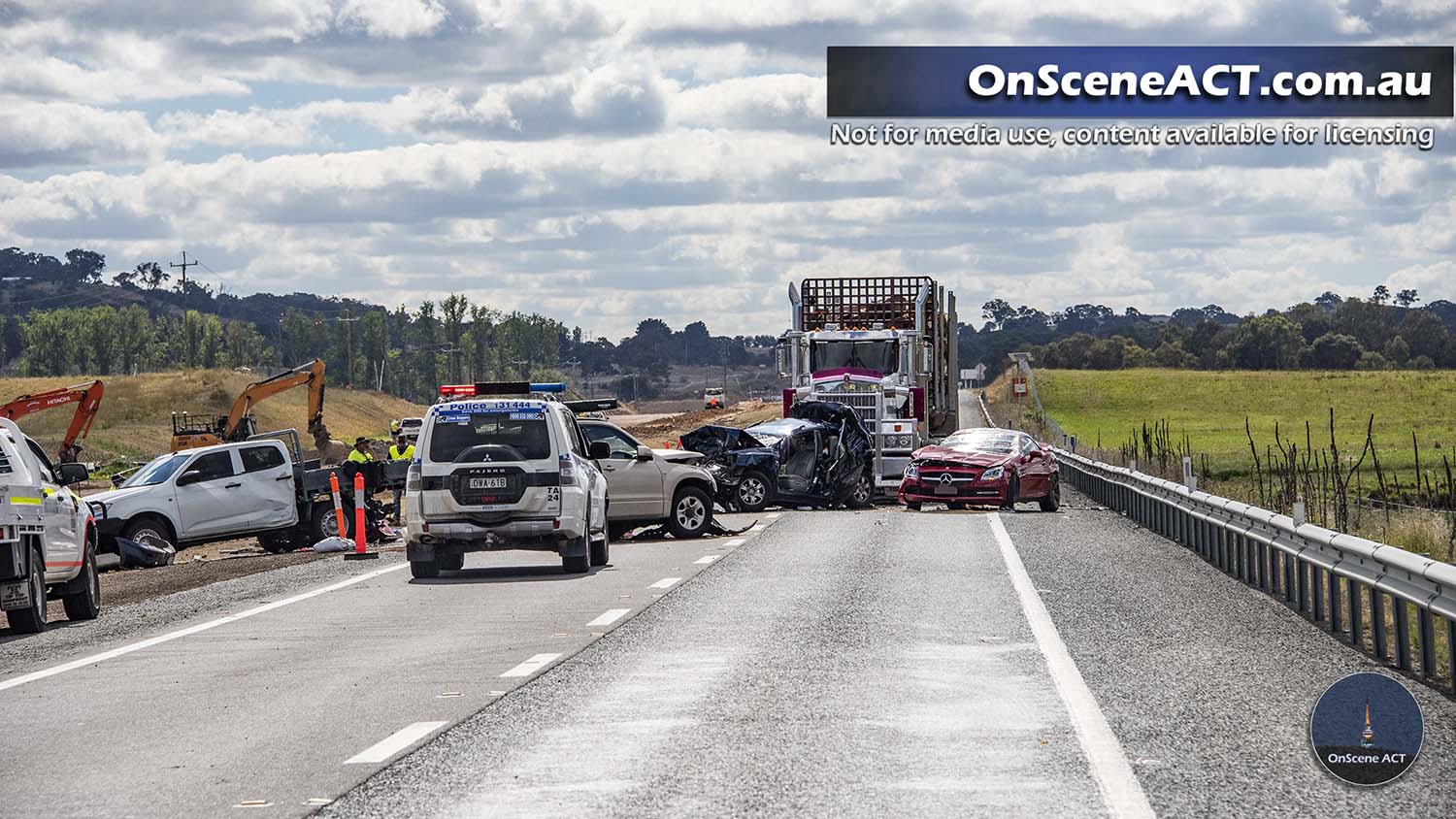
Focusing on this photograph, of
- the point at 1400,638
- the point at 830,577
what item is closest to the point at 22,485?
the point at 830,577

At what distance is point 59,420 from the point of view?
104 metres

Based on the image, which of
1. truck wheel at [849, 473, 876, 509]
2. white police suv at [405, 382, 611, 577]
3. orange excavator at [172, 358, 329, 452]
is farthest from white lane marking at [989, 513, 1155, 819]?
orange excavator at [172, 358, 329, 452]

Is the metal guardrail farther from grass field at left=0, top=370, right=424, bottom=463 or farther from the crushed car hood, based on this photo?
grass field at left=0, top=370, right=424, bottom=463

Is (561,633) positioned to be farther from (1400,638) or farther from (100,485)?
(100,485)

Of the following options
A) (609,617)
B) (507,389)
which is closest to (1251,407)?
(507,389)

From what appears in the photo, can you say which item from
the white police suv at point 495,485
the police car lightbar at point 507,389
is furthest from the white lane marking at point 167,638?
the police car lightbar at point 507,389

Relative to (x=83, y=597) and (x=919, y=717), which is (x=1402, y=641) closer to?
(x=919, y=717)

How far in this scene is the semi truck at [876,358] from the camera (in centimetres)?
3700

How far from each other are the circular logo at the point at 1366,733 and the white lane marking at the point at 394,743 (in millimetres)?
4167

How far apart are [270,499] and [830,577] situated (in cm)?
1184

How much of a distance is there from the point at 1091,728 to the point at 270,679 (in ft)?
17.2

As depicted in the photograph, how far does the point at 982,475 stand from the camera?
106ft

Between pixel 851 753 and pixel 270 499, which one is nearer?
pixel 851 753

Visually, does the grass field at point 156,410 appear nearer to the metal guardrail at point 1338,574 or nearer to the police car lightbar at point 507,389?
the police car lightbar at point 507,389
